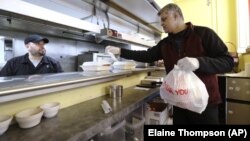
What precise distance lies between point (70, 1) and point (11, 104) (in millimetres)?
1078

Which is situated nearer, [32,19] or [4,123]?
[4,123]

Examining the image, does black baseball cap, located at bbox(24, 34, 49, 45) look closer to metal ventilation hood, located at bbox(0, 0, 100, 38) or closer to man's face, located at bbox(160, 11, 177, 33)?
metal ventilation hood, located at bbox(0, 0, 100, 38)

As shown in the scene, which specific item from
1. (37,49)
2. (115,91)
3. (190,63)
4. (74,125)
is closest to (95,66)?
(115,91)

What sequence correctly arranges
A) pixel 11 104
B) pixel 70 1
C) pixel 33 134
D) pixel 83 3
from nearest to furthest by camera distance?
pixel 33 134 < pixel 11 104 < pixel 70 1 < pixel 83 3

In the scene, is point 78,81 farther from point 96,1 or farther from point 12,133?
point 96,1

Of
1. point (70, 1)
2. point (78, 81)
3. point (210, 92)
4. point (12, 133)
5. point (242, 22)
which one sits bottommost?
point (12, 133)

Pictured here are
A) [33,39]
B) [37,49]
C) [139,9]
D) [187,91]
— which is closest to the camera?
[187,91]

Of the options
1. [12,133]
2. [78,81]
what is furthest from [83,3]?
[12,133]

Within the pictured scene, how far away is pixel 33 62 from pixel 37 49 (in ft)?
0.54

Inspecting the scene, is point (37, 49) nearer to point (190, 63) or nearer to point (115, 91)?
point (115, 91)

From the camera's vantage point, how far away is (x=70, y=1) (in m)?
1.67

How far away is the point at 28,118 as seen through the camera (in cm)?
92

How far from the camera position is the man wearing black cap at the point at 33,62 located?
144 centimetres

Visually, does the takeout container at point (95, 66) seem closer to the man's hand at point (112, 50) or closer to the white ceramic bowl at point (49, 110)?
the man's hand at point (112, 50)
